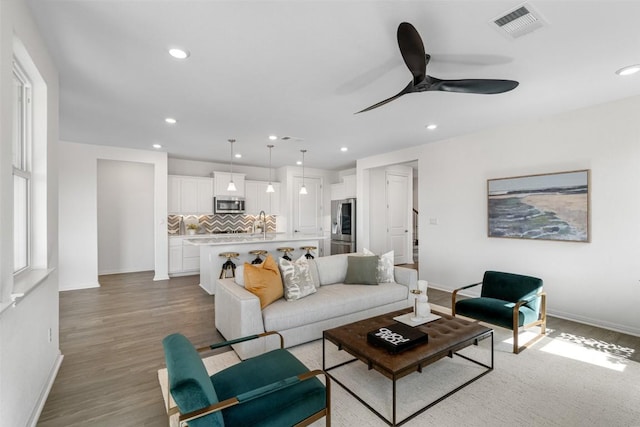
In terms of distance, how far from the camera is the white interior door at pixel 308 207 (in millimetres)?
8047

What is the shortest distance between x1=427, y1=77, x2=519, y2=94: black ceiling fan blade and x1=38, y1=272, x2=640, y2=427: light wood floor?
2.88m

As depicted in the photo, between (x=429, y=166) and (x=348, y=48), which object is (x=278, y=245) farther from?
(x=348, y=48)

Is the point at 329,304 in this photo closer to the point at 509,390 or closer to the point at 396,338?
the point at 396,338

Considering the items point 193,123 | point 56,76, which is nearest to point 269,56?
point 56,76

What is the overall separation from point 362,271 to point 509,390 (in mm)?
1885

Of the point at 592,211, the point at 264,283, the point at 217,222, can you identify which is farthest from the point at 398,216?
the point at 264,283

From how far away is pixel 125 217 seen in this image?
22.4 ft

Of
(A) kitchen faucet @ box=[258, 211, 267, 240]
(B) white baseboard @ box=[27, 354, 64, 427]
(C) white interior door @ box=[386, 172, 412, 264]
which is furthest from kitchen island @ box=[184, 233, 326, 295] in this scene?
(C) white interior door @ box=[386, 172, 412, 264]

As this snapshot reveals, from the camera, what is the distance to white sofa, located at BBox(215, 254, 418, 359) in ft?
8.93

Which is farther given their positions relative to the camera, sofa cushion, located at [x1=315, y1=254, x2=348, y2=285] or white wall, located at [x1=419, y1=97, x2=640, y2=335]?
sofa cushion, located at [x1=315, y1=254, x2=348, y2=285]

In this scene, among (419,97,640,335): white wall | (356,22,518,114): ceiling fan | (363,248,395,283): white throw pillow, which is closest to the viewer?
(356,22,518,114): ceiling fan

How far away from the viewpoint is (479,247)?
467 cm

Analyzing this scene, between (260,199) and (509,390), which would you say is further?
(260,199)

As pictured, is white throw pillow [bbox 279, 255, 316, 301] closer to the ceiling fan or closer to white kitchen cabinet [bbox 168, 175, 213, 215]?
the ceiling fan
